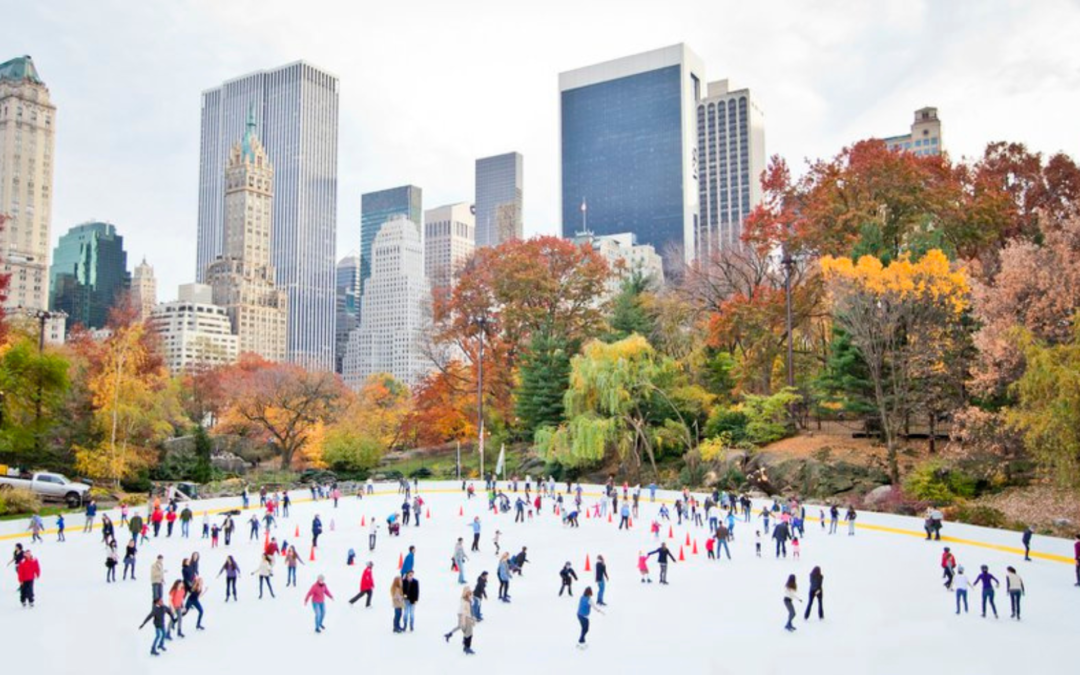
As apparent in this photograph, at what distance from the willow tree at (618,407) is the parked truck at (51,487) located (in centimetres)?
2315

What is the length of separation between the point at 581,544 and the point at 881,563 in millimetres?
9111

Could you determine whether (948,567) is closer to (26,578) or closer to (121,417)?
(26,578)

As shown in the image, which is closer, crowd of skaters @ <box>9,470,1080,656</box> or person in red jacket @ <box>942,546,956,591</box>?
crowd of skaters @ <box>9,470,1080,656</box>

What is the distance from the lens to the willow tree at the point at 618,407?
4438 cm

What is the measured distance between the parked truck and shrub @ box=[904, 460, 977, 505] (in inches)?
1373

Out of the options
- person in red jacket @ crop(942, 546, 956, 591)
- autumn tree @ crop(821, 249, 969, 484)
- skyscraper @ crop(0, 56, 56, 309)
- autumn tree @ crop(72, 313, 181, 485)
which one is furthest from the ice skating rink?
skyscraper @ crop(0, 56, 56, 309)

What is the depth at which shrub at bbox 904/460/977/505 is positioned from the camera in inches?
1266

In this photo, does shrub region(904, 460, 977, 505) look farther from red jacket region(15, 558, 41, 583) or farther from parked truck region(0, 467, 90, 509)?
parked truck region(0, 467, 90, 509)

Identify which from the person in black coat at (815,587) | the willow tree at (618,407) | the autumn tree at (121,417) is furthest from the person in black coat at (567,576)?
the autumn tree at (121,417)

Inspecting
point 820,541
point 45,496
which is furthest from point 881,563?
point 45,496

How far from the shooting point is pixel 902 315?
3612 centimetres

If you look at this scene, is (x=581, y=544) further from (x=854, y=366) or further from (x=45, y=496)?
(x=45, y=496)

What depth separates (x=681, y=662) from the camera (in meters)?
13.9

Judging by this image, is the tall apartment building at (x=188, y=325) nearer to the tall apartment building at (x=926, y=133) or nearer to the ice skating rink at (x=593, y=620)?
the tall apartment building at (x=926, y=133)
